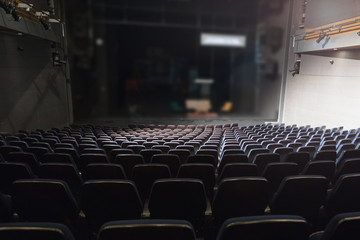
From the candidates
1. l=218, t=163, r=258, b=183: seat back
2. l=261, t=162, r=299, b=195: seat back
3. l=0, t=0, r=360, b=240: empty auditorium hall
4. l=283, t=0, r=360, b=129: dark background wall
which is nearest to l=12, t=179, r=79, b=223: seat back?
l=0, t=0, r=360, b=240: empty auditorium hall

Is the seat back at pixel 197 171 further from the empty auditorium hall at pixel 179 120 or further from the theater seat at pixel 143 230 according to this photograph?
the theater seat at pixel 143 230

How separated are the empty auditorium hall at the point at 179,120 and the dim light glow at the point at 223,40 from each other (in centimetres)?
10

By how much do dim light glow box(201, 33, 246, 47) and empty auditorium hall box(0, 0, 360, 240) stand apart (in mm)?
105

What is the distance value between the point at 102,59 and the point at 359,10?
13.6 metres

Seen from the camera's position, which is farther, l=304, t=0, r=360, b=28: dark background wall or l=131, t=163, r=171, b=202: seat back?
l=304, t=0, r=360, b=28: dark background wall

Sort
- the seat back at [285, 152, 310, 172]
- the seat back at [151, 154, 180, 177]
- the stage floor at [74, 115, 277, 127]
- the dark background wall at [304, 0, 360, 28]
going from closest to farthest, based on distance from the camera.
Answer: the seat back at [151, 154, 180, 177]
the seat back at [285, 152, 310, 172]
the dark background wall at [304, 0, 360, 28]
the stage floor at [74, 115, 277, 127]

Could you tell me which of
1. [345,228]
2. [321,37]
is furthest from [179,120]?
[345,228]

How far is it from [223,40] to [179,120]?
23.6 feet

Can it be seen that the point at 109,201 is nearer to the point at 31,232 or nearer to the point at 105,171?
the point at 105,171

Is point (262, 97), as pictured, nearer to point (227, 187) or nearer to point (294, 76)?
point (294, 76)

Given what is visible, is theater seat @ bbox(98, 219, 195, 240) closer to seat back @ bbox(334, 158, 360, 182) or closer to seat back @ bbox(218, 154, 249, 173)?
seat back @ bbox(218, 154, 249, 173)

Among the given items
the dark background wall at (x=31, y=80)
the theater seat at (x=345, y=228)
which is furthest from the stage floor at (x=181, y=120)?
the theater seat at (x=345, y=228)

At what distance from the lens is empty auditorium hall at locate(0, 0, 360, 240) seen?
1.82 m

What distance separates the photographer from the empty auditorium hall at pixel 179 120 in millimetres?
1824
